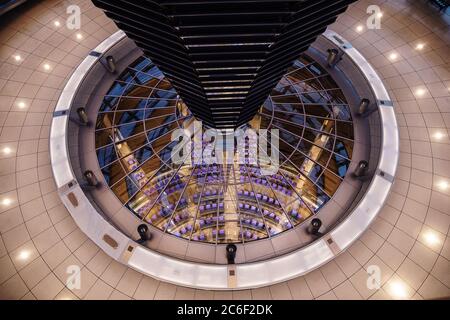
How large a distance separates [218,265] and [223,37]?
291 inches

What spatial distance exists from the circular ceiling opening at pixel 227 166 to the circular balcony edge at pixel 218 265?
1745 mm

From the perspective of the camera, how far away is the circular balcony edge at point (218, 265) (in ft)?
29.8

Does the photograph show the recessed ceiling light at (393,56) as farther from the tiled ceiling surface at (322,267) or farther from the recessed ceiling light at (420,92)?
the recessed ceiling light at (420,92)

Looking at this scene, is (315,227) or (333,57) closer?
(315,227)

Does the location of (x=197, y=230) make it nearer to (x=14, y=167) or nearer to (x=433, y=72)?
(x=14, y=167)

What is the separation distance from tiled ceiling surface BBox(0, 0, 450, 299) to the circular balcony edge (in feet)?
1.50

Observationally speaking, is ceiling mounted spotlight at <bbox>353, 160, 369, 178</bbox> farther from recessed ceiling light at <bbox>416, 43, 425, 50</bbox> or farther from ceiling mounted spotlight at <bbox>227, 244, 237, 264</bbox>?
recessed ceiling light at <bbox>416, 43, 425, 50</bbox>

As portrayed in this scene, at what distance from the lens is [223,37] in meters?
6.32

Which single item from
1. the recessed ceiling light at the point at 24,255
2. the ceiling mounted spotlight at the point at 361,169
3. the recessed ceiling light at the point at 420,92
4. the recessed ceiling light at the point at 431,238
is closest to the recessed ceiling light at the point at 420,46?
the recessed ceiling light at the point at 420,92

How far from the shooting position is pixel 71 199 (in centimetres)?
1056

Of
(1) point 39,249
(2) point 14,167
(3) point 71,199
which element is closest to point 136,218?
(3) point 71,199

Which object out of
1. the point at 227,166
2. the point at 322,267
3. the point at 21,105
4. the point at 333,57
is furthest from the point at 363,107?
the point at 21,105

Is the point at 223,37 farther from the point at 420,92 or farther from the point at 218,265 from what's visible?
the point at 420,92

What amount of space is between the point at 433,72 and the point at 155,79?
15.6m
